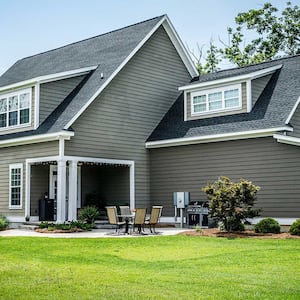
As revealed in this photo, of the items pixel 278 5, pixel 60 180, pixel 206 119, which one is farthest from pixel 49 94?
pixel 278 5

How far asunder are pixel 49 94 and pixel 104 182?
15.6 feet

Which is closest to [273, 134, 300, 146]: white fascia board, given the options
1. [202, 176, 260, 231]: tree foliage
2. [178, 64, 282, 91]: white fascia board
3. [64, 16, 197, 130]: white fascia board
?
[202, 176, 260, 231]: tree foliage

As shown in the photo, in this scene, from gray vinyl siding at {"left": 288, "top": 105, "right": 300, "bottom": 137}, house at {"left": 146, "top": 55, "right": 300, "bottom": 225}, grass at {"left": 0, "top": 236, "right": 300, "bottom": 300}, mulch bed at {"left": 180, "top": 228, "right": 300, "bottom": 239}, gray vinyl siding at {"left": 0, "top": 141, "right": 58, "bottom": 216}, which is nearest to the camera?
grass at {"left": 0, "top": 236, "right": 300, "bottom": 300}

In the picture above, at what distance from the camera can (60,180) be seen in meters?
20.4

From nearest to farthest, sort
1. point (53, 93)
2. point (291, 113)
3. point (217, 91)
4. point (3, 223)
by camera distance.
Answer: point (291, 113) → point (3, 223) → point (217, 91) → point (53, 93)

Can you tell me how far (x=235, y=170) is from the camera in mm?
20578

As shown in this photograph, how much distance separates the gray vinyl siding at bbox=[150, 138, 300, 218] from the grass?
405 centimetres

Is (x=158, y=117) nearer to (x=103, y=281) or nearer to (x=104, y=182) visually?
(x=104, y=182)

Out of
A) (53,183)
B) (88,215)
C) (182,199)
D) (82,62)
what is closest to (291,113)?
(182,199)

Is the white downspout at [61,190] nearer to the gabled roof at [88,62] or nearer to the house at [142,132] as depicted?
the house at [142,132]

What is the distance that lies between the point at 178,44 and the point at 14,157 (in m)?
9.43

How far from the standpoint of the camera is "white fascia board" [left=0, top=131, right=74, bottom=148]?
20.4 meters

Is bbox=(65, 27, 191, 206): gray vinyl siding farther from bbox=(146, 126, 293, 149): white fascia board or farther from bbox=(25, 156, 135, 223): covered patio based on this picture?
bbox=(146, 126, 293, 149): white fascia board

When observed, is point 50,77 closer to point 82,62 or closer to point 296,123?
point 82,62
